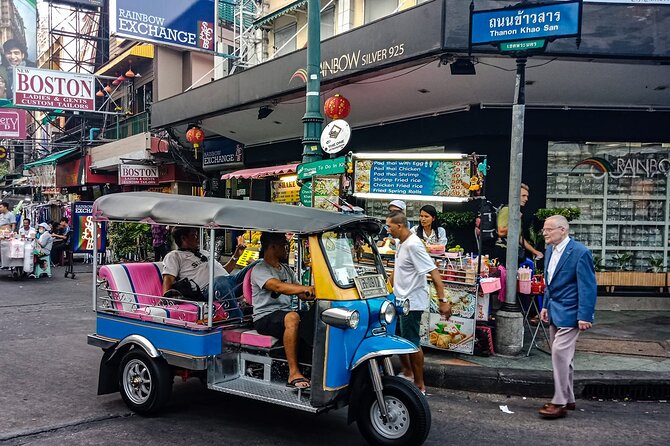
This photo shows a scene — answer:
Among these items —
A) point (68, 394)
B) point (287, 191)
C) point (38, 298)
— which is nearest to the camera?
point (68, 394)

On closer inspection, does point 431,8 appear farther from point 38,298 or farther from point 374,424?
point 38,298

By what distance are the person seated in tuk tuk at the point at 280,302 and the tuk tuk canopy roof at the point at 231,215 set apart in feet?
1.66

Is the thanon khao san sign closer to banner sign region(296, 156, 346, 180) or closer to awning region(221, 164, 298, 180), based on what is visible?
banner sign region(296, 156, 346, 180)

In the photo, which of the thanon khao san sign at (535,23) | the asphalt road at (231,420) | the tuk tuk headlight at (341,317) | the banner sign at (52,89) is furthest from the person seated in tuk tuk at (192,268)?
the banner sign at (52,89)

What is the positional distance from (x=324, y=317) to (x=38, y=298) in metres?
9.70

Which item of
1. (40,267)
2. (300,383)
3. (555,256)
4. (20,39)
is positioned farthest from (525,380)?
(20,39)

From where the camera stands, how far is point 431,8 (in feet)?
29.2

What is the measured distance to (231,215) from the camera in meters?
4.67

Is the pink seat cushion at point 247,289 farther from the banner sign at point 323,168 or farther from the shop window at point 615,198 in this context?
the shop window at point 615,198

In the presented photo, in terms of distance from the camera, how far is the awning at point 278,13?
14383 mm

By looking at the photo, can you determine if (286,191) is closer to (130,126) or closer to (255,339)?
(130,126)

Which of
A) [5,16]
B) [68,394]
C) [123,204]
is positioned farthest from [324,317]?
[5,16]

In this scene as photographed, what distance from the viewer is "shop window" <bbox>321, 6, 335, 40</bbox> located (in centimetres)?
1407

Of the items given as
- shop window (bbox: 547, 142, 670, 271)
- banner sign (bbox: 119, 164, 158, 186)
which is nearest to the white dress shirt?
shop window (bbox: 547, 142, 670, 271)
